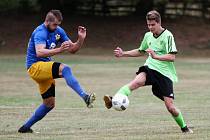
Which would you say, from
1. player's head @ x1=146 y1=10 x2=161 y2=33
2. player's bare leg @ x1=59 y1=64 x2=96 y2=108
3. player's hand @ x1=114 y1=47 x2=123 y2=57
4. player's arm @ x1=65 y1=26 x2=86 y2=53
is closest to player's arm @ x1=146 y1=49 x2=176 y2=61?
player's head @ x1=146 y1=10 x2=161 y2=33

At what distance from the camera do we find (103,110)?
51.1 feet

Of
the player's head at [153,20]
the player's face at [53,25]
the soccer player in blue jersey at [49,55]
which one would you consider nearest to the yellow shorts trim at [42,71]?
the soccer player in blue jersey at [49,55]

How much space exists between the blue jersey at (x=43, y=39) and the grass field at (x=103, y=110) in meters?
1.18

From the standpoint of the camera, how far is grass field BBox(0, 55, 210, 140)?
11.0 m

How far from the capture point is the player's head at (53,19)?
1055 centimetres

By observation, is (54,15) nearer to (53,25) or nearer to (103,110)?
(53,25)

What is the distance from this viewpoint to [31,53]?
10922mm

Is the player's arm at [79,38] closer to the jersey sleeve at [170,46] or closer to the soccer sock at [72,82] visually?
the soccer sock at [72,82]

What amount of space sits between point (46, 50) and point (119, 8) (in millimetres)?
37259

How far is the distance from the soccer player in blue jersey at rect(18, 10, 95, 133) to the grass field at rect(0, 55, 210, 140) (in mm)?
723

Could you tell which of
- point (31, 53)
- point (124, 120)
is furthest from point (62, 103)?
point (31, 53)

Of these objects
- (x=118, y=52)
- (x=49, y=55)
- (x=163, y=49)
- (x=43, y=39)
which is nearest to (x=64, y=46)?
(x=49, y=55)

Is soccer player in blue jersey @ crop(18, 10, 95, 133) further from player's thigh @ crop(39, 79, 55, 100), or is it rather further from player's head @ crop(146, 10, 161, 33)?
player's head @ crop(146, 10, 161, 33)

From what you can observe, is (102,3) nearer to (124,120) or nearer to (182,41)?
(182,41)
